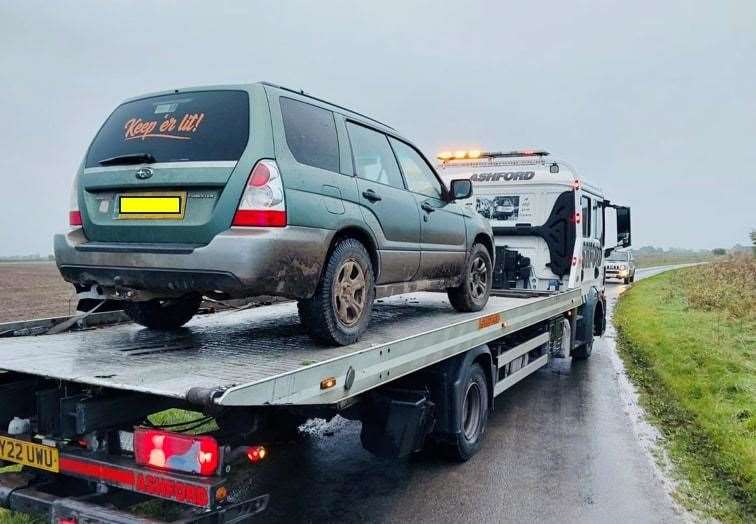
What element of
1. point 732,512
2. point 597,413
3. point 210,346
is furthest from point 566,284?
point 210,346

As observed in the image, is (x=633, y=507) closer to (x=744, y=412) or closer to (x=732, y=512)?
(x=732, y=512)

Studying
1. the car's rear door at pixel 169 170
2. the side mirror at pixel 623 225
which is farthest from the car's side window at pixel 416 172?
the side mirror at pixel 623 225

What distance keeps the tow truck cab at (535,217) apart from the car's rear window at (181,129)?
5.74 metres

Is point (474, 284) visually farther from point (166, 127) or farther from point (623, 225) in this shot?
point (623, 225)

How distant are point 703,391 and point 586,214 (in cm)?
324

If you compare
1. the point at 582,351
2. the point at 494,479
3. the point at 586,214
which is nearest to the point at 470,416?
the point at 494,479

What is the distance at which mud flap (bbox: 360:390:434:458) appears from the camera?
14.1 feet

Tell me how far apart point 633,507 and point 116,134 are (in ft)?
13.8

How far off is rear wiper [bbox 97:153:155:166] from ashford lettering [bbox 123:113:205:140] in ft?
0.50

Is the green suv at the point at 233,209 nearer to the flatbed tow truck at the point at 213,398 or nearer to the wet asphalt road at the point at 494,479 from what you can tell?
the flatbed tow truck at the point at 213,398

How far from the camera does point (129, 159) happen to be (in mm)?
3861

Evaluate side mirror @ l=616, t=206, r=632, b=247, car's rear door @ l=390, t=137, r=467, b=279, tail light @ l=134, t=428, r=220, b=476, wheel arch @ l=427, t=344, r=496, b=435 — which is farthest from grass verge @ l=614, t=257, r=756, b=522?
tail light @ l=134, t=428, r=220, b=476

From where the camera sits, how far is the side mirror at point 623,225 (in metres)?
11.4

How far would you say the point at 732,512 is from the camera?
4.35m
